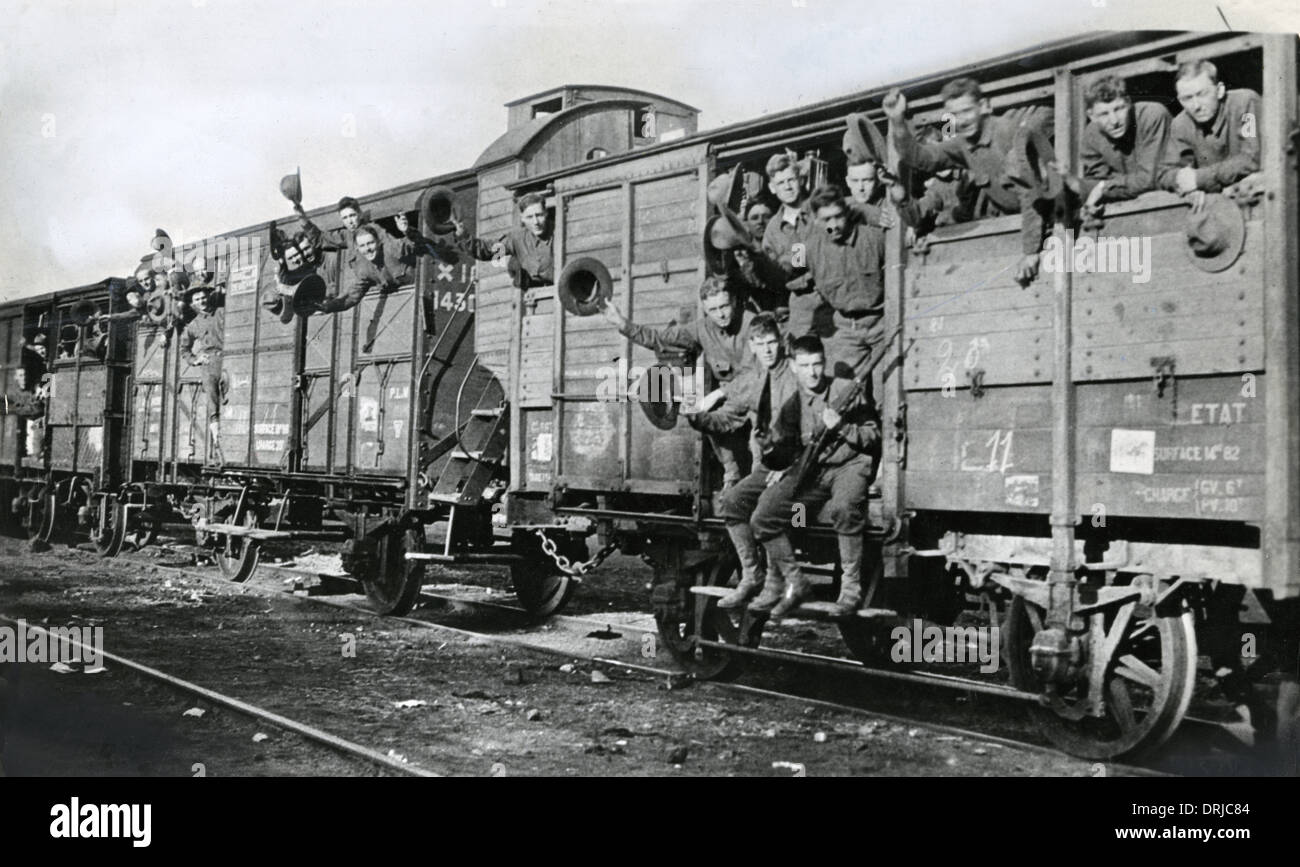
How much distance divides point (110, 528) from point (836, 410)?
13746 mm

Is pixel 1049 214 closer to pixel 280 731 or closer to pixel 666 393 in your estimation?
pixel 666 393

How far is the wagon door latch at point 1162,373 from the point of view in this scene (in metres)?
5.27

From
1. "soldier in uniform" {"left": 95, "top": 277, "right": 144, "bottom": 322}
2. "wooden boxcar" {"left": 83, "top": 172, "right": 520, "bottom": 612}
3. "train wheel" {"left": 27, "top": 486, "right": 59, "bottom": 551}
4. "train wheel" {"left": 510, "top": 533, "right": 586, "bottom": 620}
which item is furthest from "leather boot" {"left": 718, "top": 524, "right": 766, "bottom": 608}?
"train wheel" {"left": 27, "top": 486, "right": 59, "bottom": 551}

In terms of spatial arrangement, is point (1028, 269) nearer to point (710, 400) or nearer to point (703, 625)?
point (710, 400)

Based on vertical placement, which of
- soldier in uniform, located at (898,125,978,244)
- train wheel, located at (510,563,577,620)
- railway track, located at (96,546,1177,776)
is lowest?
railway track, located at (96,546,1177,776)

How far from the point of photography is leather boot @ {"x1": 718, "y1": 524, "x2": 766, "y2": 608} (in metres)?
6.92

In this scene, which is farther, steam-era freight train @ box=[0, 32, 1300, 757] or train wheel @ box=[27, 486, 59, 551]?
train wheel @ box=[27, 486, 59, 551]

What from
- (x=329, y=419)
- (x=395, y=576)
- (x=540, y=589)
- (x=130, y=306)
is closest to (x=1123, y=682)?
(x=540, y=589)

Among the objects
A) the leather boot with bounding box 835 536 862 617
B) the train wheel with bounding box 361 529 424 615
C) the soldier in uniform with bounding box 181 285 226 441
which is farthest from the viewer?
the soldier in uniform with bounding box 181 285 226 441

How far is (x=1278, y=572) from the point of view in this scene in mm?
4977

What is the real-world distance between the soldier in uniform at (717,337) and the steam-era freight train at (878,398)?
152mm

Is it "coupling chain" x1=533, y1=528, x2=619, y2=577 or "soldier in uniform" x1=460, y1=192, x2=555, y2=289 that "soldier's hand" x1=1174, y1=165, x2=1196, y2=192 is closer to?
"coupling chain" x1=533, y1=528, x2=619, y2=577

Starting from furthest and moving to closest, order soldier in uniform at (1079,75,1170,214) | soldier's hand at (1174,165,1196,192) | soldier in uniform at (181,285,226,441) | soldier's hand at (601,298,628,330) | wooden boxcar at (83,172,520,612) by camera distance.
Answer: soldier in uniform at (181,285,226,441)
wooden boxcar at (83,172,520,612)
soldier's hand at (601,298,628,330)
soldier in uniform at (1079,75,1170,214)
soldier's hand at (1174,165,1196,192)

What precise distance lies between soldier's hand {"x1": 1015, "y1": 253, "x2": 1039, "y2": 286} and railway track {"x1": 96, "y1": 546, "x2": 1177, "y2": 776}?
2.32 metres
